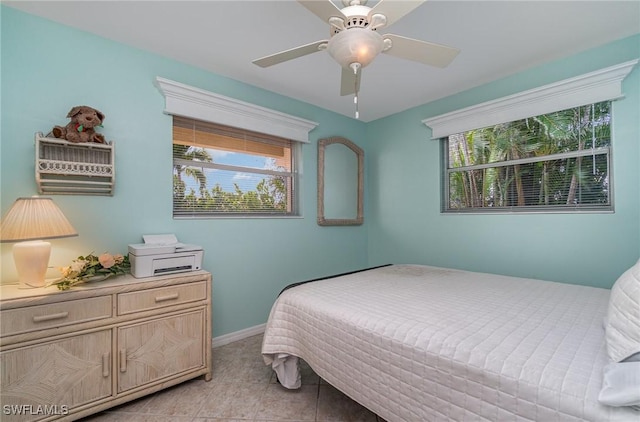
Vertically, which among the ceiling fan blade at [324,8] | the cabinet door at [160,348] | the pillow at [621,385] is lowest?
the cabinet door at [160,348]

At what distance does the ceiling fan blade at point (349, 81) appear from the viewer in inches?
65.0

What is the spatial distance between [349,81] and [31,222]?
1.95 m

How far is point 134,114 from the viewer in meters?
2.12

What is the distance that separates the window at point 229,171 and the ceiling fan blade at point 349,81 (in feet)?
4.14

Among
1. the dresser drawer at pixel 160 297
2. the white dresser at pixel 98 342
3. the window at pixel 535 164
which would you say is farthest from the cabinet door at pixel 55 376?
the window at pixel 535 164

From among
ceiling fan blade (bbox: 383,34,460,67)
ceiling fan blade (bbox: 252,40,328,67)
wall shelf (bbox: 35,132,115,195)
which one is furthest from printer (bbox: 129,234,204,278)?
ceiling fan blade (bbox: 383,34,460,67)

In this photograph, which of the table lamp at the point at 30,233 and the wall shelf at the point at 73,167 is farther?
the wall shelf at the point at 73,167

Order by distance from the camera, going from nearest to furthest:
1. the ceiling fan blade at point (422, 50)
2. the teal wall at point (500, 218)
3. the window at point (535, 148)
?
1. the ceiling fan blade at point (422, 50)
2. the teal wall at point (500, 218)
3. the window at point (535, 148)

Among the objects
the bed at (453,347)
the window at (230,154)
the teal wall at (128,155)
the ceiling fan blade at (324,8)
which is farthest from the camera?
the window at (230,154)

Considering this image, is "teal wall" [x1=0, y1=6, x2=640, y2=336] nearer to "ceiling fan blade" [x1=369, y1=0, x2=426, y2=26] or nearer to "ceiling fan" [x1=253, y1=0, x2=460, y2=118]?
"ceiling fan" [x1=253, y1=0, x2=460, y2=118]

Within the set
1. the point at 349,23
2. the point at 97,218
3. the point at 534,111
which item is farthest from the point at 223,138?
the point at 534,111

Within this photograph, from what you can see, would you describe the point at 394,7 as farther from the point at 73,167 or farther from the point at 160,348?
the point at 160,348

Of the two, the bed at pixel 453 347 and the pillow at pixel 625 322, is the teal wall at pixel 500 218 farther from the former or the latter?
the pillow at pixel 625 322

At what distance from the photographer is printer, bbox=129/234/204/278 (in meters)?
1.78
